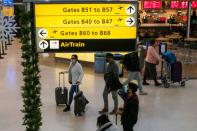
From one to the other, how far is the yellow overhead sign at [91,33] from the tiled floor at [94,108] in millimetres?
4186

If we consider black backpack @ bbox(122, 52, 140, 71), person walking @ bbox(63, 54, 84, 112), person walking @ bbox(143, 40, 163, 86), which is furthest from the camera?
person walking @ bbox(143, 40, 163, 86)

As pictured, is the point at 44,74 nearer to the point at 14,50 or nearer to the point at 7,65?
the point at 7,65

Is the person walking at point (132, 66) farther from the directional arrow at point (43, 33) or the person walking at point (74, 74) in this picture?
the directional arrow at point (43, 33)

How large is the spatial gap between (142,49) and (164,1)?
11.7 m

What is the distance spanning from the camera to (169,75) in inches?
599

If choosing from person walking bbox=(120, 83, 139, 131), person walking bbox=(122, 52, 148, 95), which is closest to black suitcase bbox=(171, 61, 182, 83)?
person walking bbox=(122, 52, 148, 95)

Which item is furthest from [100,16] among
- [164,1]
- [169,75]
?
[164,1]

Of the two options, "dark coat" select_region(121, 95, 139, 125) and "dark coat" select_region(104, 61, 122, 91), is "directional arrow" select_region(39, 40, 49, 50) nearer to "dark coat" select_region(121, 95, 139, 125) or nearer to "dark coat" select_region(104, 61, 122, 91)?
"dark coat" select_region(121, 95, 139, 125)

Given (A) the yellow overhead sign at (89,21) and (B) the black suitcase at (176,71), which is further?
(B) the black suitcase at (176,71)

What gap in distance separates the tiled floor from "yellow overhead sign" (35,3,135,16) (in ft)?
14.6

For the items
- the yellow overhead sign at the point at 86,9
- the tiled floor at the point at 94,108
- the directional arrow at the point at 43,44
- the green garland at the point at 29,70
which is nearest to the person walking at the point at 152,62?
the tiled floor at the point at 94,108

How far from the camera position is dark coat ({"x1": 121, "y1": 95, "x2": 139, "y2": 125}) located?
8.37m

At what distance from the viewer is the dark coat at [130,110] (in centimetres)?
837

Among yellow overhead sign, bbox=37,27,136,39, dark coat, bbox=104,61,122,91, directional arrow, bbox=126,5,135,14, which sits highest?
directional arrow, bbox=126,5,135,14
